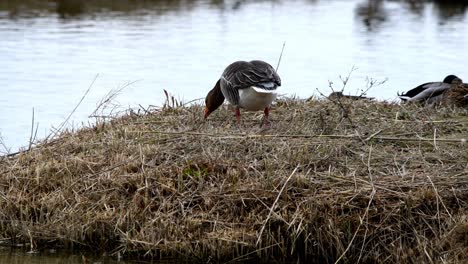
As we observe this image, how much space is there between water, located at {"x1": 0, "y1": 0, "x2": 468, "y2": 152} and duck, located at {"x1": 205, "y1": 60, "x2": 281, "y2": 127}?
183cm

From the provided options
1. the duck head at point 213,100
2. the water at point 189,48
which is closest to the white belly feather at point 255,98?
the duck head at point 213,100

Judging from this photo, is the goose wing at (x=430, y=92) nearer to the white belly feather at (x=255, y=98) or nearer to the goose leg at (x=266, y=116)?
the goose leg at (x=266, y=116)

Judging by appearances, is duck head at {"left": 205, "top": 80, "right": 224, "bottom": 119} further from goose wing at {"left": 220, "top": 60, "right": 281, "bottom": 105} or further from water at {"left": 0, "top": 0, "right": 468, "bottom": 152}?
water at {"left": 0, "top": 0, "right": 468, "bottom": 152}

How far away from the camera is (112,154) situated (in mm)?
8664

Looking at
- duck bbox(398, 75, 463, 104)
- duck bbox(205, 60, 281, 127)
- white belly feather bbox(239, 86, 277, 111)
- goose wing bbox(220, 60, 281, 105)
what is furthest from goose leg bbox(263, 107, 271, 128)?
duck bbox(398, 75, 463, 104)

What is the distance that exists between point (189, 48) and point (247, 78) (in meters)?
12.0

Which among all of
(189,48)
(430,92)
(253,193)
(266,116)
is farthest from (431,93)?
(189,48)

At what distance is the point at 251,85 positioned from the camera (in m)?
9.02

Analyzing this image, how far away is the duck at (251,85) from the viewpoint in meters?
8.96

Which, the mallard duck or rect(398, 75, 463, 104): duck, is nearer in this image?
the mallard duck

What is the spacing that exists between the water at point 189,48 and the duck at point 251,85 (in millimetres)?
1830

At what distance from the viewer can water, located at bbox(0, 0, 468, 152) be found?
48.6 feet

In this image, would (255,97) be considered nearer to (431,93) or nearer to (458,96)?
(458,96)

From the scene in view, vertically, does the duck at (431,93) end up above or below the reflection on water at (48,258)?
above
